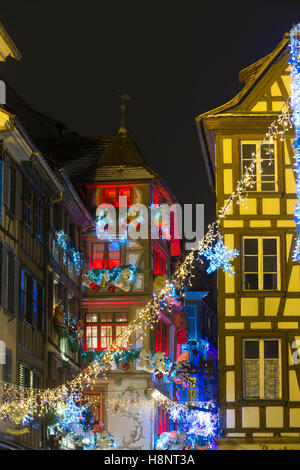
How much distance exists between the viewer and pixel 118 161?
5062 cm

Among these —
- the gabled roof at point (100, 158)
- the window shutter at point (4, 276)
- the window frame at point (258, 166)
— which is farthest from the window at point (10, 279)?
the gabled roof at point (100, 158)

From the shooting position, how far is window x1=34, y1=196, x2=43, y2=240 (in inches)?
1474

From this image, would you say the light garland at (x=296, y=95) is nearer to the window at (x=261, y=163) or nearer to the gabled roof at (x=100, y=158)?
the window at (x=261, y=163)

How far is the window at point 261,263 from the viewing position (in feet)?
114

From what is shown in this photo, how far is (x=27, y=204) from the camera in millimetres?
36156

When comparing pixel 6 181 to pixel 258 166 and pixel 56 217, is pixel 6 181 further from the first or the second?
pixel 56 217

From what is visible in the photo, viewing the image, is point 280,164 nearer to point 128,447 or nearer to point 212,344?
point 128,447

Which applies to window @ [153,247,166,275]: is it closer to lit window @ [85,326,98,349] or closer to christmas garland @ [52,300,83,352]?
lit window @ [85,326,98,349]

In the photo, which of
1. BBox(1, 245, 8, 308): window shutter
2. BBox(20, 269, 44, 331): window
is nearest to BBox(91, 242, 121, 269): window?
BBox(20, 269, 44, 331): window

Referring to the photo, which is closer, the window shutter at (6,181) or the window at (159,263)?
the window shutter at (6,181)

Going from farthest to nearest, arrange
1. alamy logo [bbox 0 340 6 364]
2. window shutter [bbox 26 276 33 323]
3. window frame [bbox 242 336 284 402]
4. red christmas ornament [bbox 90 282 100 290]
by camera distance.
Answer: red christmas ornament [bbox 90 282 100 290] → window shutter [bbox 26 276 33 323] → window frame [bbox 242 336 284 402] → alamy logo [bbox 0 340 6 364]

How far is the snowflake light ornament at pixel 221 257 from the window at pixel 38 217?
6.04 meters

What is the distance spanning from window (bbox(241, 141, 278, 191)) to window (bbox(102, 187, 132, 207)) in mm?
14506

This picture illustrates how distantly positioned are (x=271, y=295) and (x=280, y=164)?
401 centimetres
